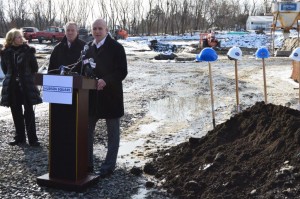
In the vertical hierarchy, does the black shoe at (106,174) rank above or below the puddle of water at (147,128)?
below

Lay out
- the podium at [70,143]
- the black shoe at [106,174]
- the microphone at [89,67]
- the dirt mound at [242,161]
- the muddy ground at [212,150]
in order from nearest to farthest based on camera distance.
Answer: the dirt mound at [242,161]
the muddy ground at [212,150]
the podium at [70,143]
the microphone at [89,67]
the black shoe at [106,174]

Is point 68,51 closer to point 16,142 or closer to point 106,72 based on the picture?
point 106,72

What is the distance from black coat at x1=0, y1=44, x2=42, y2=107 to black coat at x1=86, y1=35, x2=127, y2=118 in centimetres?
192

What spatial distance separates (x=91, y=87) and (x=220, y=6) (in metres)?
75.8

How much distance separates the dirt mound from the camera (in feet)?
15.5

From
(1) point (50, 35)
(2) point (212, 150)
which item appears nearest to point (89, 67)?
(2) point (212, 150)

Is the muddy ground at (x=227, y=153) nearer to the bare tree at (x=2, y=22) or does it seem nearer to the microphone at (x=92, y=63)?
the microphone at (x=92, y=63)

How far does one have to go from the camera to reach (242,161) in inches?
208

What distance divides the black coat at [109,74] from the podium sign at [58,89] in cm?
56

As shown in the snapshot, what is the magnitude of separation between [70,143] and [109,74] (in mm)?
908

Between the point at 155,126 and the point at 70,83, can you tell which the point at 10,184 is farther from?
the point at 155,126

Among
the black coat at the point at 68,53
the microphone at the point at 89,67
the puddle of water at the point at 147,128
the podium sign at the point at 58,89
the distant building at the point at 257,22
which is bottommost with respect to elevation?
the puddle of water at the point at 147,128

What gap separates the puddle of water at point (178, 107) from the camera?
10.2 metres

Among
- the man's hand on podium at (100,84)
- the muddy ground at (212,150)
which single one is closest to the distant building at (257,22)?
the muddy ground at (212,150)
